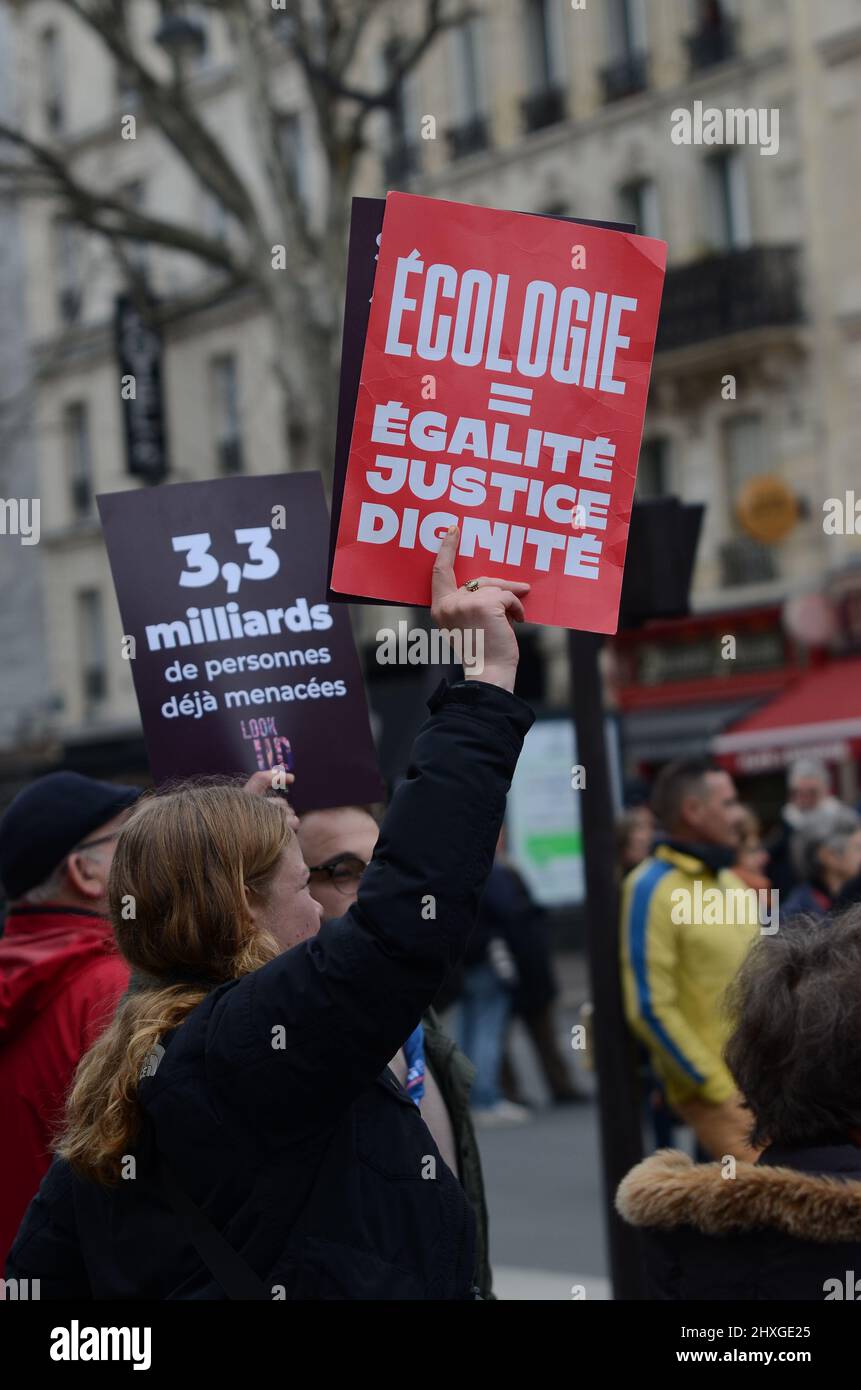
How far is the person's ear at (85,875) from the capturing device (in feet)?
12.2

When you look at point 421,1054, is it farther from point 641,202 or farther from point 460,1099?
point 641,202

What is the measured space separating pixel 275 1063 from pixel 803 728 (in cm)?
1890

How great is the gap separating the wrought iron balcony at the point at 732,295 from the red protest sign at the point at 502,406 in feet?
66.1

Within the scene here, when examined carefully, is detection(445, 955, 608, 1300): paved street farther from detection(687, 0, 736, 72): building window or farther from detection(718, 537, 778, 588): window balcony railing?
detection(687, 0, 736, 72): building window

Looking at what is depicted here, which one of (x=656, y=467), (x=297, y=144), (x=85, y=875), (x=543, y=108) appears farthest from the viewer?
(x=297, y=144)

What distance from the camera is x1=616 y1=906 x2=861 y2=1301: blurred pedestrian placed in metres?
2.51

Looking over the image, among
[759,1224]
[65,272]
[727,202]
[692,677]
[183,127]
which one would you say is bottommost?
[759,1224]

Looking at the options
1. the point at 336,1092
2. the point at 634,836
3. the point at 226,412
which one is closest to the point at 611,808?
the point at 634,836

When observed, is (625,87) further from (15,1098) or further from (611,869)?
(15,1098)

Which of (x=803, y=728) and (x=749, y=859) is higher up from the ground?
(x=803, y=728)

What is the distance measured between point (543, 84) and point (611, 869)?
22244 millimetres

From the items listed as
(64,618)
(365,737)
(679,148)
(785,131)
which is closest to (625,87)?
(679,148)

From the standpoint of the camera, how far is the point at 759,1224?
2541 mm

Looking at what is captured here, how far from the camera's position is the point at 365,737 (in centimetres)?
331
